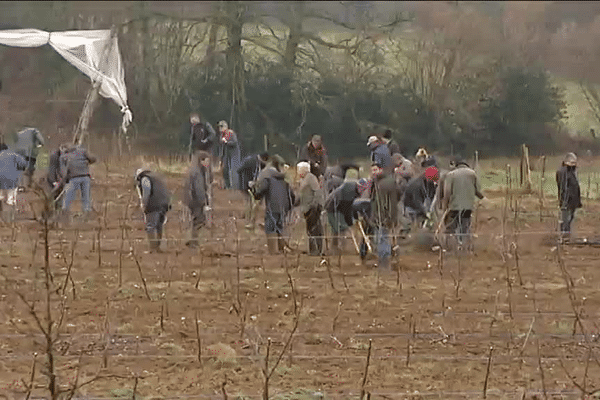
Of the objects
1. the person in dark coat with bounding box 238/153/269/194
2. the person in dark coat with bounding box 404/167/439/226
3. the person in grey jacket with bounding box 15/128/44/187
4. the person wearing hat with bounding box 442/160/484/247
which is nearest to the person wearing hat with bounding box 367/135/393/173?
the person in dark coat with bounding box 404/167/439/226

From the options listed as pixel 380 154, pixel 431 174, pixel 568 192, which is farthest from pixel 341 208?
pixel 568 192

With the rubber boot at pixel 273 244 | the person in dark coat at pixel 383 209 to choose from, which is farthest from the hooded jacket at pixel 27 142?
the person in dark coat at pixel 383 209

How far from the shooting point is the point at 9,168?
1455 centimetres

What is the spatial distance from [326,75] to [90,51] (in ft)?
34.0

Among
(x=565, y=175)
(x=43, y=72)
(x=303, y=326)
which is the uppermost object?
(x=43, y=72)

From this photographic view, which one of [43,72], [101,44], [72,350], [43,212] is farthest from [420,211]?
[43,72]

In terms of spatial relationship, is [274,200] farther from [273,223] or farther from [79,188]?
[79,188]

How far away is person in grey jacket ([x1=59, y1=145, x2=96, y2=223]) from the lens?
565 inches

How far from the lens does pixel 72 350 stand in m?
8.48

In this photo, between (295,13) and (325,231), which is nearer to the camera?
(325,231)

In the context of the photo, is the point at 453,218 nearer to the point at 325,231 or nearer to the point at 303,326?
the point at 325,231

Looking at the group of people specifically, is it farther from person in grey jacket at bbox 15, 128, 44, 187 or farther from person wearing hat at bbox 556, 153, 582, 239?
person in grey jacket at bbox 15, 128, 44, 187

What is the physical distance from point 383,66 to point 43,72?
8211 mm

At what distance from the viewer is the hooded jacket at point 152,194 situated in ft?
41.9
